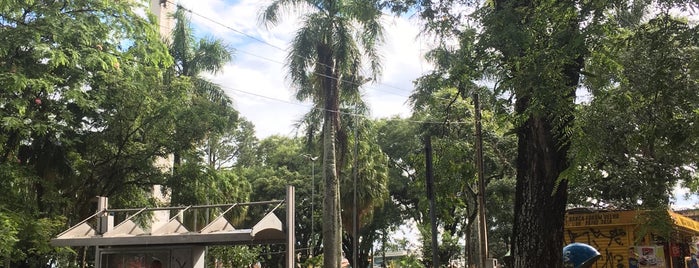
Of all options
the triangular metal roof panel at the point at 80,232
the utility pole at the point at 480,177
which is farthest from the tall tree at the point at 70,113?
the utility pole at the point at 480,177

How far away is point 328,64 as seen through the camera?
2325 cm

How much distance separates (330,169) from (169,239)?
42.0 feet

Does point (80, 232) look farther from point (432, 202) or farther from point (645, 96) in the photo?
point (645, 96)

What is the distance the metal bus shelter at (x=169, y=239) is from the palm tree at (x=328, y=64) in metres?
11.6

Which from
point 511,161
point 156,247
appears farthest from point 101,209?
point 511,161

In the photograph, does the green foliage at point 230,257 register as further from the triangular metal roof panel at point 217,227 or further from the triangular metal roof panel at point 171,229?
the triangular metal roof panel at point 217,227

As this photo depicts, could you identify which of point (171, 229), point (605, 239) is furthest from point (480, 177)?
point (171, 229)

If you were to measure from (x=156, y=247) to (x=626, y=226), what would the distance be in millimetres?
13694

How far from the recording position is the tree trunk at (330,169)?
2227 centimetres

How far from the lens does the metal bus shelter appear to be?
992 centimetres

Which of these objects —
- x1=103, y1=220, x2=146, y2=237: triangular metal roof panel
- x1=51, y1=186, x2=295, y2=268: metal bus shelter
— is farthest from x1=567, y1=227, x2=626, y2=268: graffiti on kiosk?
x1=103, y1=220, x2=146, y2=237: triangular metal roof panel

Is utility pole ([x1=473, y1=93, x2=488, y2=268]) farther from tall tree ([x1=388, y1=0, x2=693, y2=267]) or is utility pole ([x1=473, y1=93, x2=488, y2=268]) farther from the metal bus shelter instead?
tall tree ([x1=388, y1=0, x2=693, y2=267])

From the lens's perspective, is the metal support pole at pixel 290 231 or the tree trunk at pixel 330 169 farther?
the tree trunk at pixel 330 169

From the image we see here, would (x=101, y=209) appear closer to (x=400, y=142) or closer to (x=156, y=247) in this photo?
(x=156, y=247)
